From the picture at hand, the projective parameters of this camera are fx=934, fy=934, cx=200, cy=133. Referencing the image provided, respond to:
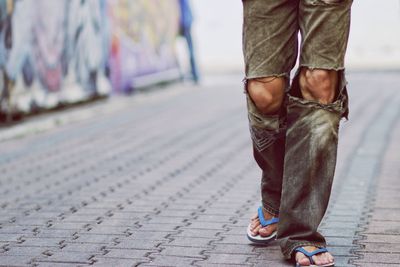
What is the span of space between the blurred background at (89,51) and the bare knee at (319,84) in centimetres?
660

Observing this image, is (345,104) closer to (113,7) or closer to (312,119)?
(312,119)

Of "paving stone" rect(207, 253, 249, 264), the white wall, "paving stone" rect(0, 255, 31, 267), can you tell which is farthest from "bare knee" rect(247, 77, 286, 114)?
the white wall

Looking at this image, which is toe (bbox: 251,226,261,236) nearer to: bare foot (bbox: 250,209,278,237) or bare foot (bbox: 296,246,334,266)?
bare foot (bbox: 250,209,278,237)

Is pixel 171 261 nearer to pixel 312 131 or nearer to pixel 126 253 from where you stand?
pixel 126 253

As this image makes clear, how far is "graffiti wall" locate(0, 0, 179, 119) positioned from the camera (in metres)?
10.2

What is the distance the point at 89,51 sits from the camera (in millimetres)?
12680

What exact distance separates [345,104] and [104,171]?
3398 millimetres

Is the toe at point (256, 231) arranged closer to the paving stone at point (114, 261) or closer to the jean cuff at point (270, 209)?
the jean cuff at point (270, 209)

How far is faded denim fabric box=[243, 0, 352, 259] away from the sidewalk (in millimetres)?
265

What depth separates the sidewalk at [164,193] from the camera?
411 cm

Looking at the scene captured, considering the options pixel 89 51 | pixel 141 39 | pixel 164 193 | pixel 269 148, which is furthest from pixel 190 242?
pixel 141 39

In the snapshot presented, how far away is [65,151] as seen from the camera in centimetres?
816

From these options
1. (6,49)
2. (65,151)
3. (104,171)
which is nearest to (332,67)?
(104,171)

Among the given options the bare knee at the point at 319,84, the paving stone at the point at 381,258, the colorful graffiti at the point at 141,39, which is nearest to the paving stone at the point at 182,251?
the paving stone at the point at 381,258
